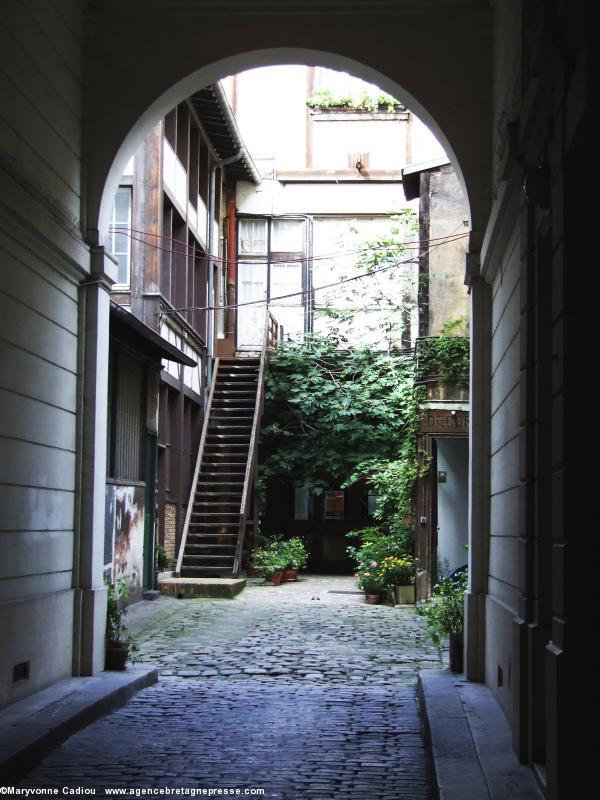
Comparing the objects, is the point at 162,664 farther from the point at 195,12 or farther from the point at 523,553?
the point at 195,12

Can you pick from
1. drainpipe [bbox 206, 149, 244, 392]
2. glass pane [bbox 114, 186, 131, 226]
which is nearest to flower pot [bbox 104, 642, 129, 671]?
glass pane [bbox 114, 186, 131, 226]

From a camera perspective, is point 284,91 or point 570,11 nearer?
point 570,11

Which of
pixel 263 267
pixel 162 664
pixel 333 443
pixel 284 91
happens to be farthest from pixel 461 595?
pixel 284 91

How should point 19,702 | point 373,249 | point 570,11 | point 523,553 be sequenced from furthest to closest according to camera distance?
point 373,249 → point 19,702 → point 523,553 → point 570,11

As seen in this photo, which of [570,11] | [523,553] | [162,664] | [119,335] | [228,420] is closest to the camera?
[570,11]

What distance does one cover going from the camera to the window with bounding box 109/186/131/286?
57.4 feet

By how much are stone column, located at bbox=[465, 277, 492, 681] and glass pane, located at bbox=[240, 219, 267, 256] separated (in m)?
18.6

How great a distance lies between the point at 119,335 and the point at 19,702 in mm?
7504

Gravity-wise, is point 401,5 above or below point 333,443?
above

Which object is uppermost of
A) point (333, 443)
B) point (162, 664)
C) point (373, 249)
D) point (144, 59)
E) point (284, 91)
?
point (284, 91)

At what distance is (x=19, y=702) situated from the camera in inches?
280

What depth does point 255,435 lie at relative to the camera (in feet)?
70.5

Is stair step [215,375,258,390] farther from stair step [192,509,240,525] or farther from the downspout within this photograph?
stair step [192,509,240,525]

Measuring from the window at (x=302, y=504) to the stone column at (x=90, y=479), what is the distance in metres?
17.0
